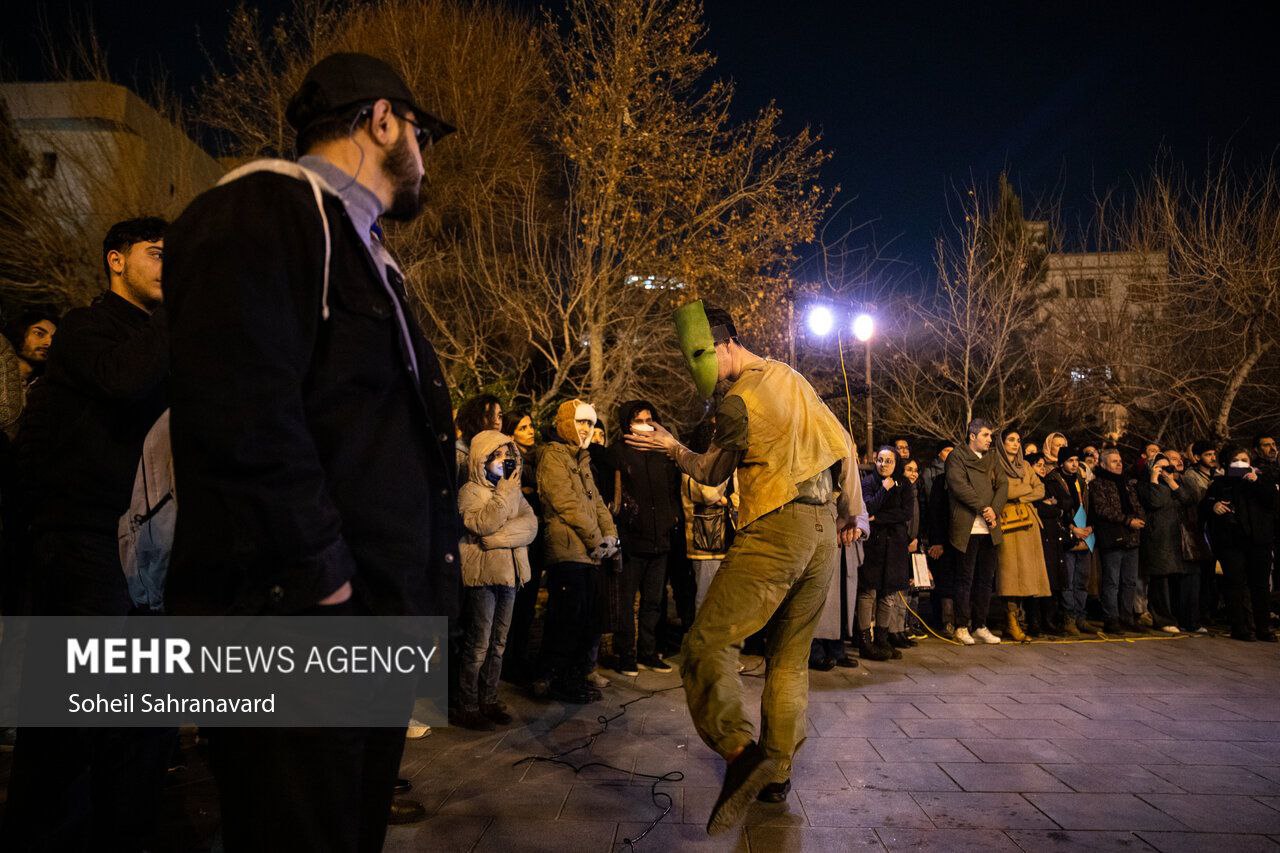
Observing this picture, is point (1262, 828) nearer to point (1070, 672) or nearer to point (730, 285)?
point (1070, 672)

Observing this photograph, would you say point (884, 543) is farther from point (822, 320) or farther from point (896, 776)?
point (822, 320)

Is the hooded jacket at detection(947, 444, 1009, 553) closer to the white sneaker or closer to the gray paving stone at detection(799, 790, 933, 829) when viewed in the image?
the white sneaker

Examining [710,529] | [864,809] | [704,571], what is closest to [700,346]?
[864,809]

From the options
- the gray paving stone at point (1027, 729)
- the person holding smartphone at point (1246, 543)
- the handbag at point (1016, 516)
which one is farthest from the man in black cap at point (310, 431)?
the person holding smartphone at point (1246, 543)

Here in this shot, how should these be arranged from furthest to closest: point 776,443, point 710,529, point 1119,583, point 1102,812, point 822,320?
point 822,320
point 1119,583
point 710,529
point 776,443
point 1102,812

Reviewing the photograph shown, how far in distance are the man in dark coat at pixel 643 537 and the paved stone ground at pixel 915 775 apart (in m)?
0.76

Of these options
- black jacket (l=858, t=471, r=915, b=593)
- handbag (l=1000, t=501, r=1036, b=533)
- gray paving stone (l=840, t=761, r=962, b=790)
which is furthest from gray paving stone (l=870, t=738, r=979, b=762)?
handbag (l=1000, t=501, r=1036, b=533)

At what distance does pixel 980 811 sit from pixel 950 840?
0.42 metres

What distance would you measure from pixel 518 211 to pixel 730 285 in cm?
466

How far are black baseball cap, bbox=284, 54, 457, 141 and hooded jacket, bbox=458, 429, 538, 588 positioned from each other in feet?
13.0

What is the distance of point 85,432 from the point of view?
2.79 m

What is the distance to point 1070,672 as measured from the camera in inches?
276

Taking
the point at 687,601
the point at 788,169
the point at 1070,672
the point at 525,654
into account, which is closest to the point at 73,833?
the point at 525,654

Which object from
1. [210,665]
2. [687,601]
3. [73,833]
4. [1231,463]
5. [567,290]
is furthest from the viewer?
[567,290]
